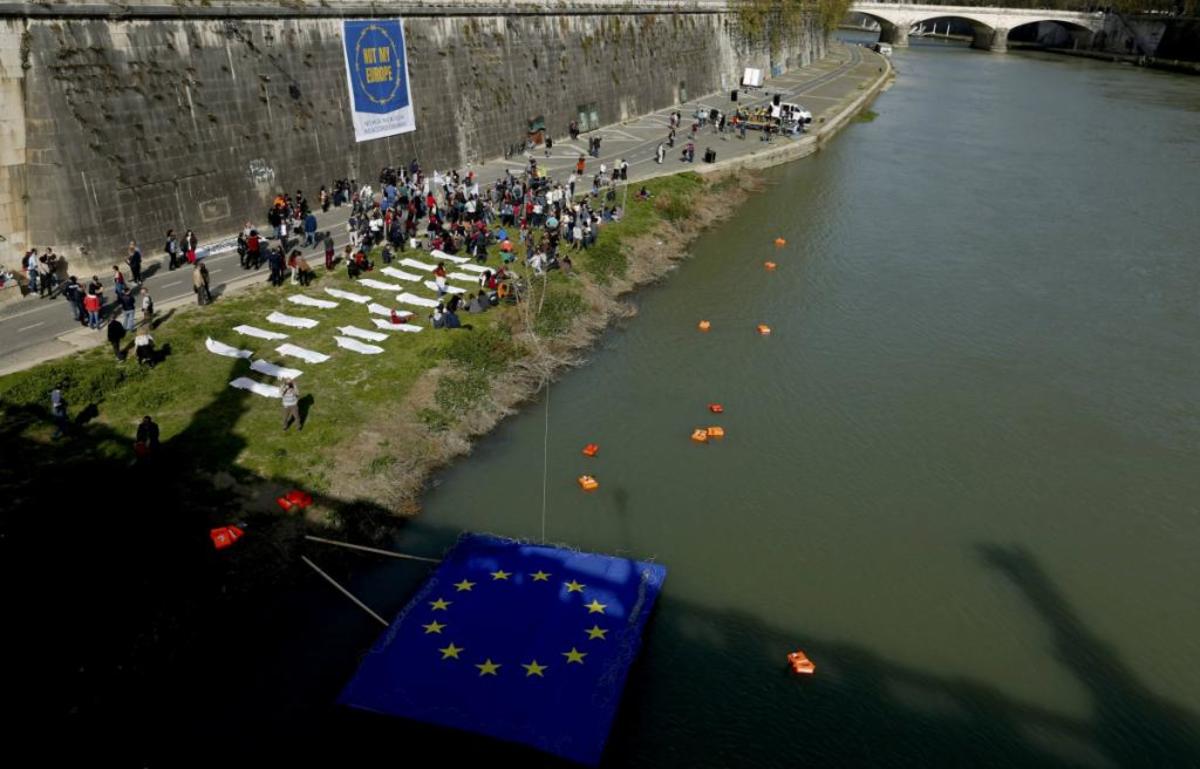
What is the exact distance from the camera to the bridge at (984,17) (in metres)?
110

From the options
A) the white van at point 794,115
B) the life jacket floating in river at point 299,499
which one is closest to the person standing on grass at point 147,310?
the life jacket floating in river at point 299,499

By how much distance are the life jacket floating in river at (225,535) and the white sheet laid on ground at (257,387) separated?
4.73 metres

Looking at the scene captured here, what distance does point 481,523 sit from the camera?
17297mm

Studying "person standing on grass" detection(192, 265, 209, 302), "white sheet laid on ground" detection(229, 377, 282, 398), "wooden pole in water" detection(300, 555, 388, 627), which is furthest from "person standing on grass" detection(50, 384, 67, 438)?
"wooden pole in water" detection(300, 555, 388, 627)

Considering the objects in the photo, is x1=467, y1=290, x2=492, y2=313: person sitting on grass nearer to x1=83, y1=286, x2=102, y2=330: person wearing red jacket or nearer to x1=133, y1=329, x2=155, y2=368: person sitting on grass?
x1=133, y1=329, x2=155, y2=368: person sitting on grass

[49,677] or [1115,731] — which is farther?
[1115,731]

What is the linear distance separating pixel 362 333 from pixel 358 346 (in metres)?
0.75

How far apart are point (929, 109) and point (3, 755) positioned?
73897 millimetres

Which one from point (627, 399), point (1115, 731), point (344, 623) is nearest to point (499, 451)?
point (627, 399)

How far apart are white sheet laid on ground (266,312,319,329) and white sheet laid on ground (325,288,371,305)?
1705 millimetres

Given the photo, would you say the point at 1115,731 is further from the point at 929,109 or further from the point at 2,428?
the point at 929,109

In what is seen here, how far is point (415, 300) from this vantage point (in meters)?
24.7

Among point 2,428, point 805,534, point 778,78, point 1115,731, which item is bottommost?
point 1115,731

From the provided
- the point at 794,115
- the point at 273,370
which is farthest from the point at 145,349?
the point at 794,115
